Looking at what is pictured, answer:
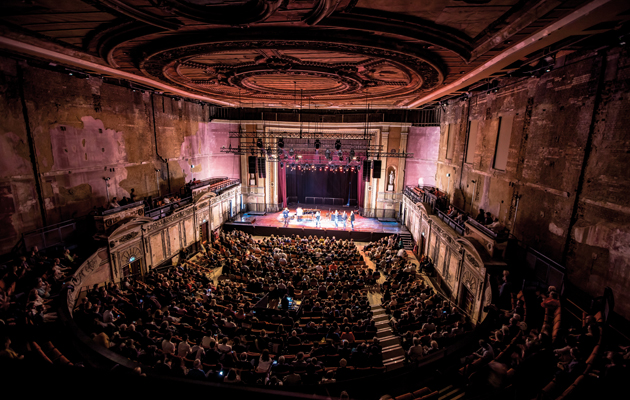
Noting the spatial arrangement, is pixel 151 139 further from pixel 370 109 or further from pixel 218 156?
pixel 370 109

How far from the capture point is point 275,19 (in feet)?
19.1

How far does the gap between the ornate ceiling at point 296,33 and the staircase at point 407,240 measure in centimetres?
1177

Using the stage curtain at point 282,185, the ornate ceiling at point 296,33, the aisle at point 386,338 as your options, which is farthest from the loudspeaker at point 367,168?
the stage curtain at point 282,185

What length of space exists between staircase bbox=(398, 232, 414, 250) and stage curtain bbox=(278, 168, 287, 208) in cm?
1172

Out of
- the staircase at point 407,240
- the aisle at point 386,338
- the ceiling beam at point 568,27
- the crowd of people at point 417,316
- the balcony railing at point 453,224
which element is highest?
the ceiling beam at point 568,27

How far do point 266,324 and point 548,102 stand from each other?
1214cm

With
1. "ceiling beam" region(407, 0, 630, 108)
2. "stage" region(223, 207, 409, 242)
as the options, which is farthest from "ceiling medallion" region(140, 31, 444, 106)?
"stage" region(223, 207, 409, 242)

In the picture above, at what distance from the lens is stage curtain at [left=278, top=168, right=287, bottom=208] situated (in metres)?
26.8

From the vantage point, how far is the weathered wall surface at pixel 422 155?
22.6 meters

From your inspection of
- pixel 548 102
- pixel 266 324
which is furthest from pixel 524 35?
pixel 266 324

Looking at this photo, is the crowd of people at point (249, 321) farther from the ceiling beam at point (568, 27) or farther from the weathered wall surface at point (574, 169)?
the ceiling beam at point (568, 27)

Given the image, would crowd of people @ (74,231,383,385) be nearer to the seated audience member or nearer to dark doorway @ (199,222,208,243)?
the seated audience member

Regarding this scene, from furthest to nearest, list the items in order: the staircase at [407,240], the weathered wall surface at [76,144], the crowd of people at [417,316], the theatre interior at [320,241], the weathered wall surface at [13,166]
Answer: the staircase at [407,240], the weathered wall surface at [76,144], the weathered wall surface at [13,166], the crowd of people at [417,316], the theatre interior at [320,241]

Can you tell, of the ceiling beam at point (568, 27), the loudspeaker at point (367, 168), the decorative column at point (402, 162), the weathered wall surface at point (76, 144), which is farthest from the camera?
the decorative column at point (402, 162)
